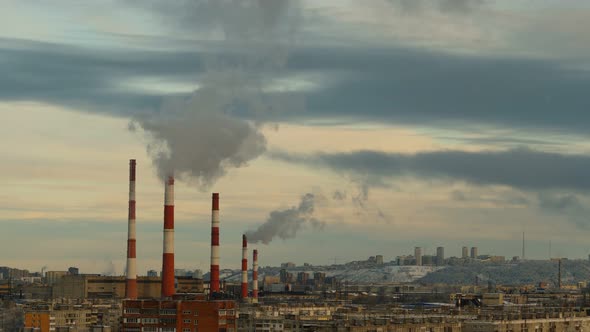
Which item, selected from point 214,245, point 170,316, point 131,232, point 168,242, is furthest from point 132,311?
point 214,245

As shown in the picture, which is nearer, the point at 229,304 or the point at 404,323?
the point at 229,304

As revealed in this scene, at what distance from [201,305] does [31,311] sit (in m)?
56.6

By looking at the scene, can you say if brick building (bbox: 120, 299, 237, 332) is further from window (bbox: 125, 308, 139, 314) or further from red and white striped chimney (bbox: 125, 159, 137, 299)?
red and white striped chimney (bbox: 125, 159, 137, 299)

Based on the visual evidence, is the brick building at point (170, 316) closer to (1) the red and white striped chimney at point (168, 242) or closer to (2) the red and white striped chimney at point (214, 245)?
(1) the red and white striped chimney at point (168, 242)

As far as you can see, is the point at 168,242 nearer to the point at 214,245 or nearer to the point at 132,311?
the point at 132,311

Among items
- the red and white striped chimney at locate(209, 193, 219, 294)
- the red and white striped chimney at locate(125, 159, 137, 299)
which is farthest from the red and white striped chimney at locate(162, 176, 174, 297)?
the red and white striped chimney at locate(209, 193, 219, 294)

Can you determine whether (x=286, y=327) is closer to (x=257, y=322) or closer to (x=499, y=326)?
(x=257, y=322)

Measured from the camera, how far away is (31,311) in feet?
607

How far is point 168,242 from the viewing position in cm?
15300

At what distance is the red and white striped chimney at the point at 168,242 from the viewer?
151m

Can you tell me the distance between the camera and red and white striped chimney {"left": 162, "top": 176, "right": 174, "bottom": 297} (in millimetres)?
151125

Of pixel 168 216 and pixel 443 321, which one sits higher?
pixel 168 216

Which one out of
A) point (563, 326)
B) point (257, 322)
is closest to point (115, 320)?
point (257, 322)

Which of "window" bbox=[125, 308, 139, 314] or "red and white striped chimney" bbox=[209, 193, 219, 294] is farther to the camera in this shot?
"red and white striped chimney" bbox=[209, 193, 219, 294]
